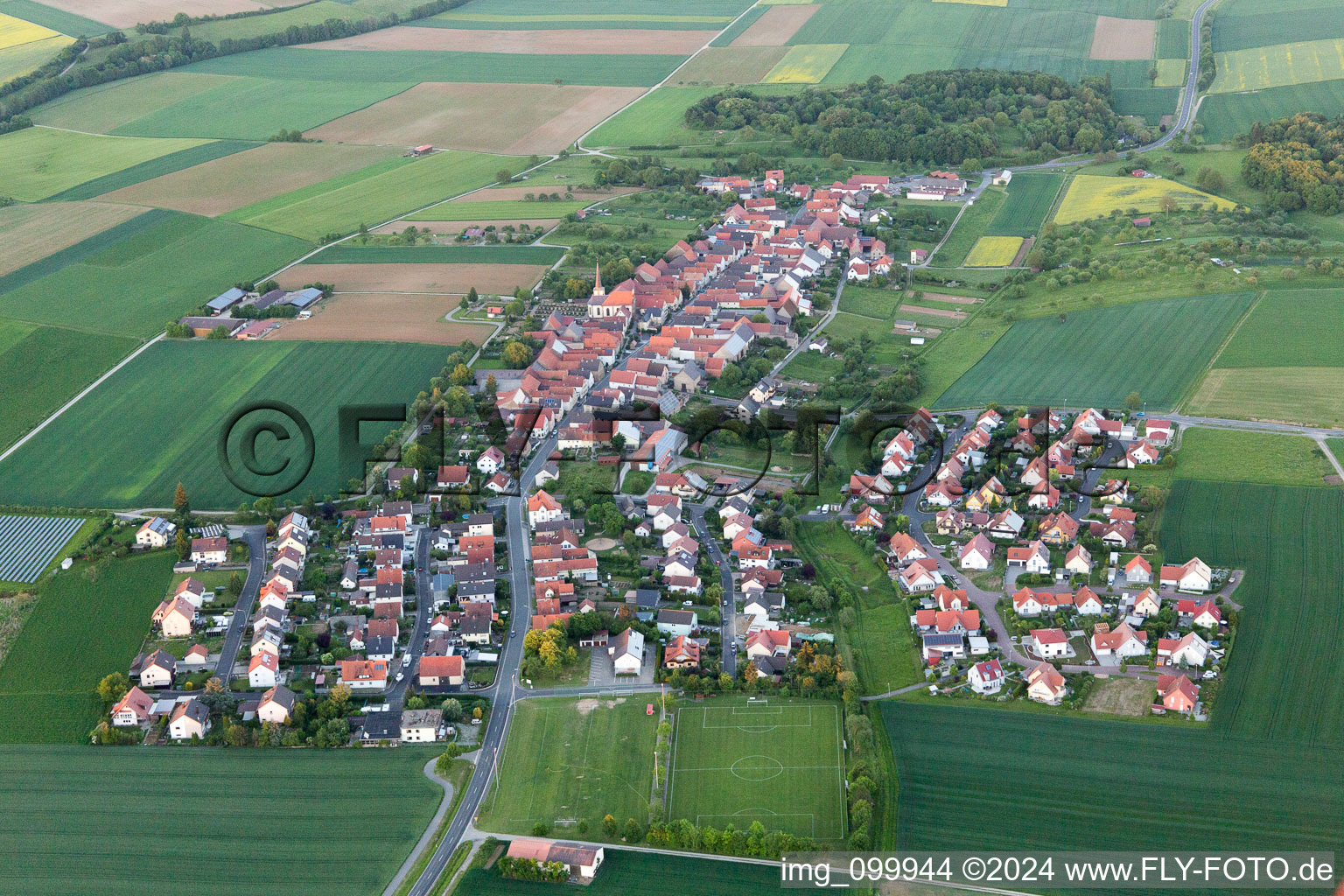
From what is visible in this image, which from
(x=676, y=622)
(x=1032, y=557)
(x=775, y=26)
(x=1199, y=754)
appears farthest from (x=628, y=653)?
(x=775, y=26)

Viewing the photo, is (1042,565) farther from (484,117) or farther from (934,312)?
(484,117)

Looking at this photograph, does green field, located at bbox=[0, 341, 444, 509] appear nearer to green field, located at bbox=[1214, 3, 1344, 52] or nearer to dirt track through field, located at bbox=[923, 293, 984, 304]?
dirt track through field, located at bbox=[923, 293, 984, 304]

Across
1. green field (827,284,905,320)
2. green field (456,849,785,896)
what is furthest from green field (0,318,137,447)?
green field (827,284,905,320)

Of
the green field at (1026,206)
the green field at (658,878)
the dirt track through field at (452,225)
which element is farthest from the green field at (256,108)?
the green field at (658,878)

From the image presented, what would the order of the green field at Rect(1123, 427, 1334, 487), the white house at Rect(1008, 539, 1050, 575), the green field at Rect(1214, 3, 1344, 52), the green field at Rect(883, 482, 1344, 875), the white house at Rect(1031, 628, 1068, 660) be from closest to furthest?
the green field at Rect(883, 482, 1344, 875) < the white house at Rect(1031, 628, 1068, 660) < the white house at Rect(1008, 539, 1050, 575) < the green field at Rect(1123, 427, 1334, 487) < the green field at Rect(1214, 3, 1344, 52)

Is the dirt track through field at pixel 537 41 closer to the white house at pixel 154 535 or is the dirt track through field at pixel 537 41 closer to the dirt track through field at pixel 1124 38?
the dirt track through field at pixel 1124 38
